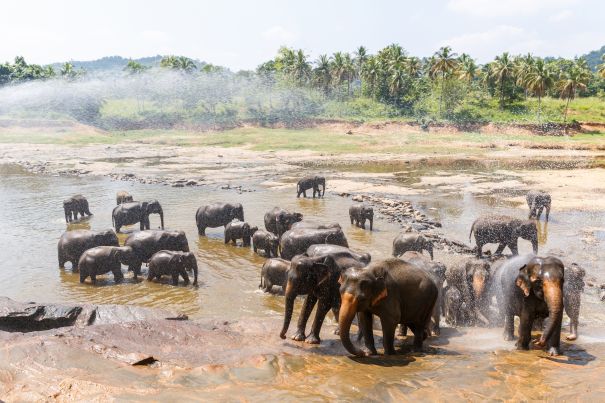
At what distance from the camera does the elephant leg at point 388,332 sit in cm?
793

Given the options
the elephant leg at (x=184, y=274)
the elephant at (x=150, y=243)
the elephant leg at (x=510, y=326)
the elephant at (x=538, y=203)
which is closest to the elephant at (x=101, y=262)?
the elephant at (x=150, y=243)

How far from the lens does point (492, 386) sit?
259 inches

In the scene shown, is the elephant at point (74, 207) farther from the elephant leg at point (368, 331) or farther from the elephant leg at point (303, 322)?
the elephant leg at point (368, 331)

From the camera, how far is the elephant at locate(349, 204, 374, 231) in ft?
65.7

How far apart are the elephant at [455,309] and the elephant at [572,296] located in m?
1.85

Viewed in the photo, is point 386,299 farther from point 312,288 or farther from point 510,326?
point 510,326

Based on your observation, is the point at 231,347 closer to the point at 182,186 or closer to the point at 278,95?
the point at 182,186

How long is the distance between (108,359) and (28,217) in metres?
18.6

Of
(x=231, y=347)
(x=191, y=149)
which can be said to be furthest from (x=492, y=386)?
(x=191, y=149)

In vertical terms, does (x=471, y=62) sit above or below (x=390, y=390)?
above

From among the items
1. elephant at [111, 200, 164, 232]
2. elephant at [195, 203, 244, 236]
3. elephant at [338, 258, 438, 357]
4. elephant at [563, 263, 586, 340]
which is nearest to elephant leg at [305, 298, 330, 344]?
elephant at [338, 258, 438, 357]

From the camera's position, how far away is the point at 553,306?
751 cm

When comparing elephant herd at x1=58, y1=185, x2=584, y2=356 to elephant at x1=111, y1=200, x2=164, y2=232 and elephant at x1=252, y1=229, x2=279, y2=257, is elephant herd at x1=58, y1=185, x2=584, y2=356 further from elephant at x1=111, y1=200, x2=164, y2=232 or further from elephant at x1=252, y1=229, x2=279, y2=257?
elephant at x1=111, y1=200, x2=164, y2=232

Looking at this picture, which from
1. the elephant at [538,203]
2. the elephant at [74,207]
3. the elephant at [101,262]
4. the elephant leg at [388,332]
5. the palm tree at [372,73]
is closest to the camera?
the elephant leg at [388,332]
